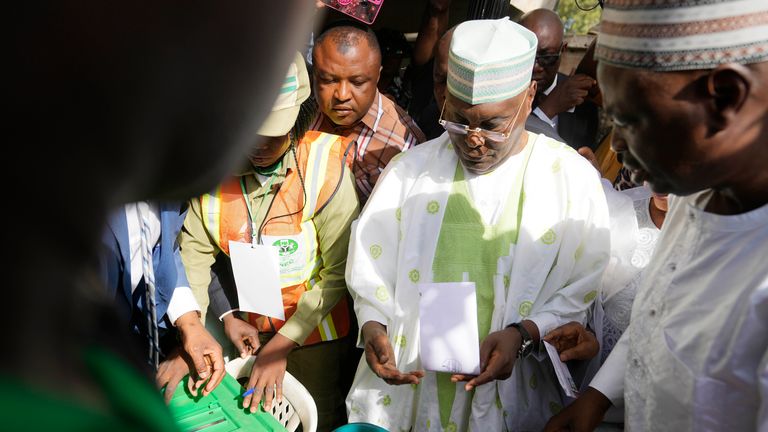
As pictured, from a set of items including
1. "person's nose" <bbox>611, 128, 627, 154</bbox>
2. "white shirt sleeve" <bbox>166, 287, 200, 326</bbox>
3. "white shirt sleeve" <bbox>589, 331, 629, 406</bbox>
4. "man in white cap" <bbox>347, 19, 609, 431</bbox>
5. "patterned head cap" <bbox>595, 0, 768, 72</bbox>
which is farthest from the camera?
"white shirt sleeve" <bbox>166, 287, 200, 326</bbox>

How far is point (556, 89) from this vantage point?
12.5 ft

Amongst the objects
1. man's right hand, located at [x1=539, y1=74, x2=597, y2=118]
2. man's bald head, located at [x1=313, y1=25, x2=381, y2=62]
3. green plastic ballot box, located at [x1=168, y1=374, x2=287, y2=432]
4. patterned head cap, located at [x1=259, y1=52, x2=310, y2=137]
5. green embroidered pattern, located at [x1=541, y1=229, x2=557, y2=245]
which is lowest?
green plastic ballot box, located at [x1=168, y1=374, x2=287, y2=432]

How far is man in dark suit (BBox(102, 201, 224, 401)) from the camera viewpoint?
1902 mm

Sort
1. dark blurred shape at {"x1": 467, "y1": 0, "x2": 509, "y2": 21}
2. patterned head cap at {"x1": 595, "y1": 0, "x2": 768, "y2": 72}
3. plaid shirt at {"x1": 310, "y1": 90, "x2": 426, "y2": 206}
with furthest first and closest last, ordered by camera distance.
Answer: dark blurred shape at {"x1": 467, "y1": 0, "x2": 509, "y2": 21} → plaid shirt at {"x1": 310, "y1": 90, "x2": 426, "y2": 206} → patterned head cap at {"x1": 595, "y1": 0, "x2": 768, "y2": 72}

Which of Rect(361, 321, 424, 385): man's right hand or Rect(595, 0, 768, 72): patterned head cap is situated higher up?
Rect(595, 0, 768, 72): patterned head cap

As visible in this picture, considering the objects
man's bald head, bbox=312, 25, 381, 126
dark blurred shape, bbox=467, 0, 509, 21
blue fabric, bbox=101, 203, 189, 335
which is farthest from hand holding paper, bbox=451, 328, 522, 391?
dark blurred shape, bbox=467, 0, 509, 21

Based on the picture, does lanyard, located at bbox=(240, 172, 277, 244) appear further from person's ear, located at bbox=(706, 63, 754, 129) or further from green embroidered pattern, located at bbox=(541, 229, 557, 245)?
person's ear, located at bbox=(706, 63, 754, 129)

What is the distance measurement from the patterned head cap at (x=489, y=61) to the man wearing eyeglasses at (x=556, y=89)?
128 centimetres

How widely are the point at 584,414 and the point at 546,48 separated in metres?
2.48

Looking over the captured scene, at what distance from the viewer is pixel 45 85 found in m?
0.34

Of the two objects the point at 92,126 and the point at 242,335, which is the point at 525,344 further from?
the point at 92,126

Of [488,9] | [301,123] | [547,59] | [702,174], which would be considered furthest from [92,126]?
[488,9]

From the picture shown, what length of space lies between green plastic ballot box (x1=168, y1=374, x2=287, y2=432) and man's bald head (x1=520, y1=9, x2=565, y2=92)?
2547 mm

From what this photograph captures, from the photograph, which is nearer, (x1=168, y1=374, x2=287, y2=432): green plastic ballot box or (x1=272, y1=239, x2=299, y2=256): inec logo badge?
(x1=168, y1=374, x2=287, y2=432): green plastic ballot box
